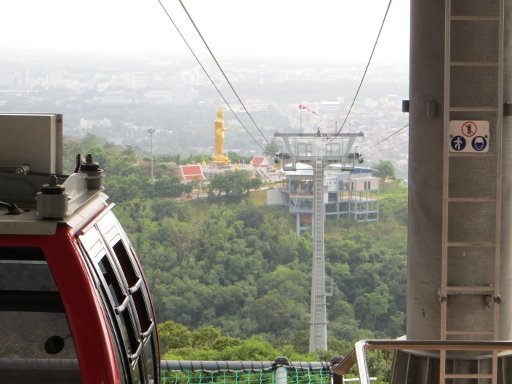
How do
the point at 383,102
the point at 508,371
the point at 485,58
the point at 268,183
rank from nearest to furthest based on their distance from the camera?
the point at 485,58
the point at 508,371
the point at 268,183
the point at 383,102

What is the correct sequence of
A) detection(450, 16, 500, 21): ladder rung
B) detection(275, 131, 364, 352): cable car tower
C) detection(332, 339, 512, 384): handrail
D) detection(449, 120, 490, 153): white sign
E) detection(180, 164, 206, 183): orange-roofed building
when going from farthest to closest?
detection(180, 164, 206, 183): orange-roofed building → detection(275, 131, 364, 352): cable car tower → detection(449, 120, 490, 153): white sign → detection(450, 16, 500, 21): ladder rung → detection(332, 339, 512, 384): handrail

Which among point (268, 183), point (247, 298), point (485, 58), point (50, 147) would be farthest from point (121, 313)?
point (268, 183)

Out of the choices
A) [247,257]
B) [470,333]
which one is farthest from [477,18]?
[247,257]

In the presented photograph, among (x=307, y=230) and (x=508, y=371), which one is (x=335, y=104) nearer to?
(x=307, y=230)

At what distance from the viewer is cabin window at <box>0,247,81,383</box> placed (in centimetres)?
314

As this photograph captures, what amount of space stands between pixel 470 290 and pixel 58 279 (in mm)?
3855

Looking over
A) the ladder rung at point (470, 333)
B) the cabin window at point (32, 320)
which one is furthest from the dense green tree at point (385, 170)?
the cabin window at point (32, 320)

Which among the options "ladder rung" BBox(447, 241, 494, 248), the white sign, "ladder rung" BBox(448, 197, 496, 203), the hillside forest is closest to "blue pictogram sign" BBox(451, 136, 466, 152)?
the white sign

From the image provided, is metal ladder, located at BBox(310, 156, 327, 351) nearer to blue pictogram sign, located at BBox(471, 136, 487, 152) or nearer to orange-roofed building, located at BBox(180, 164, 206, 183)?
orange-roofed building, located at BBox(180, 164, 206, 183)

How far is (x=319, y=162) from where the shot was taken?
32562mm

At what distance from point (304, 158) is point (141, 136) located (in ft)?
41.7

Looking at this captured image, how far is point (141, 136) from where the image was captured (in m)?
42.8

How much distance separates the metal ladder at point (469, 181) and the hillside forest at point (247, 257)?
18787 millimetres

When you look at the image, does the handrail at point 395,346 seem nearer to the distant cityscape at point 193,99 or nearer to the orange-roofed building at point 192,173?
the orange-roofed building at point 192,173
